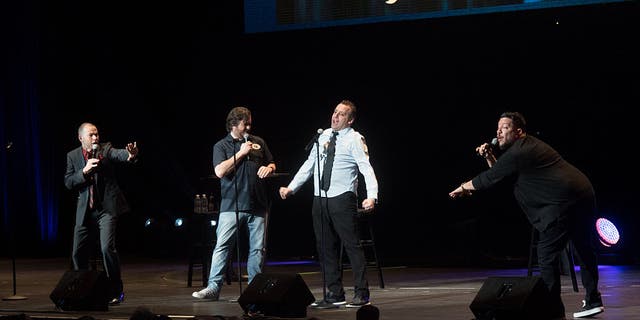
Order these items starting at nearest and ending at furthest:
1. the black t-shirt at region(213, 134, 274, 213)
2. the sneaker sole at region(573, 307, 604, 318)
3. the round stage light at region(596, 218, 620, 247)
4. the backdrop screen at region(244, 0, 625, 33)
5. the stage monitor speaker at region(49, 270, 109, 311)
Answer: the sneaker sole at region(573, 307, 604, 318) → the stage monitor speaker at region(49, 270, 109, 311) → the black t-shirt at region(213, 134, 274, 213) → the round stage light at region(596, 218, 620, 247) → the backdrop screen at region(244, 0, 625, 33)

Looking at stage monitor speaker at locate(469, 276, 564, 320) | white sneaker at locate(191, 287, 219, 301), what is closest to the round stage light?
white sneaker at locate(191, 287, 219, 301)

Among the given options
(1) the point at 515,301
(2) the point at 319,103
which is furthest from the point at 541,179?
(2) the point at 319,103

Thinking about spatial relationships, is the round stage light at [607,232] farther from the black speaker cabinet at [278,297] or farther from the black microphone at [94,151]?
the black microphone at [94,151]

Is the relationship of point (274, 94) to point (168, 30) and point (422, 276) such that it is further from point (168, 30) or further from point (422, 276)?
point (422, 276)

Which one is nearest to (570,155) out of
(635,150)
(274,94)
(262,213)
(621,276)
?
(635,150)

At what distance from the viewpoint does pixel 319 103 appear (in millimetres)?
14180

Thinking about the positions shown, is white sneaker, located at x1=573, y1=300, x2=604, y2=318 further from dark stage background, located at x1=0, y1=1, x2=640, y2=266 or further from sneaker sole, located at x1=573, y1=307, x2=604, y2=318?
dark stage background, located at x1=0, y1=1, x2=640, y2=266

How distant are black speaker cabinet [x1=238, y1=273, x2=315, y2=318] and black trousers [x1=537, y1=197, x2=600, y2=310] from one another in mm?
1589

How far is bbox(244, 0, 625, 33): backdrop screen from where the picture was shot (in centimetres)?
1264

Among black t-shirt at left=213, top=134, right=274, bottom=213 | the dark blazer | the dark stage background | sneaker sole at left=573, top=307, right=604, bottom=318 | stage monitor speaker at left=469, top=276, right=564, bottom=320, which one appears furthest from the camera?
the dark stage background

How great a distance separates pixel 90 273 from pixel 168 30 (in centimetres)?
785

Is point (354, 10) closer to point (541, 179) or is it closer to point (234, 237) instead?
point (234, 237)

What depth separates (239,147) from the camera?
327 inches

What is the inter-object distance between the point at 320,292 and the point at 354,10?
17.2 ft
